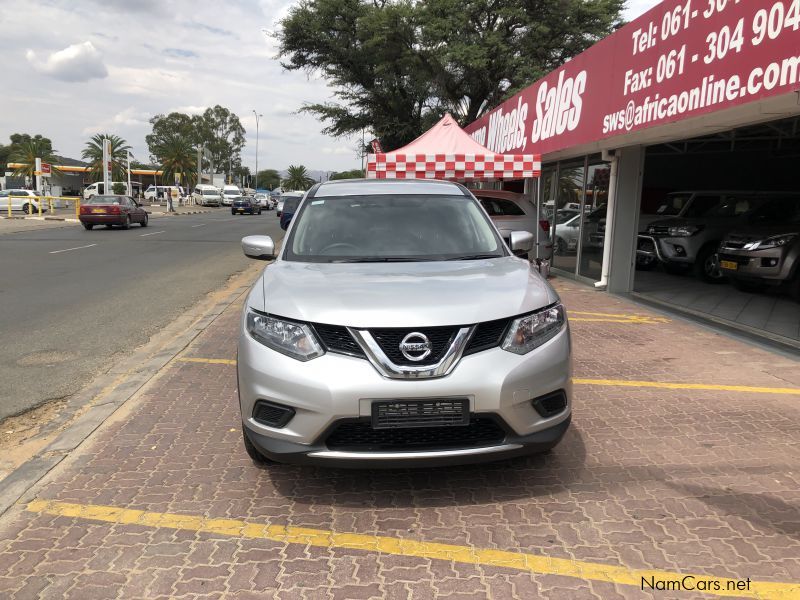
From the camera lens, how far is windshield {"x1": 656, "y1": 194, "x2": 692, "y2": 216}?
522 inches

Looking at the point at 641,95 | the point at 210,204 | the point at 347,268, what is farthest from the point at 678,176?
the point at 210,204

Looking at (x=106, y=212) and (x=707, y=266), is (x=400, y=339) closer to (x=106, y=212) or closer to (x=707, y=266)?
(x=707, y=266)

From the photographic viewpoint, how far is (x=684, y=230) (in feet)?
40.6

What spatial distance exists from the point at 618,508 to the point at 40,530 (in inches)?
115

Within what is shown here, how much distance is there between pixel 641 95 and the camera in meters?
8.27

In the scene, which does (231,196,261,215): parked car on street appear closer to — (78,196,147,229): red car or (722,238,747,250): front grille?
(78,196,147,229): red car

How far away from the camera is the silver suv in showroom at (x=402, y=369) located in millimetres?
3031

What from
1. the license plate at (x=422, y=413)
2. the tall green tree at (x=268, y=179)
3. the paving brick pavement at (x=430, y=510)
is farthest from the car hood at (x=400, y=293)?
the tall green tree at (x=268, y=179)

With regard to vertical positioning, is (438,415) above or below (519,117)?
below

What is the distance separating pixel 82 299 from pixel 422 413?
8.28 meters

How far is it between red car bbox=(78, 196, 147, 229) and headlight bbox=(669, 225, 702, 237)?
21.6 meters

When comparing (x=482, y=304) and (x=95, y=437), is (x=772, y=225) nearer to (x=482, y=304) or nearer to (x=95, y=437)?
(x=482, y=304)
